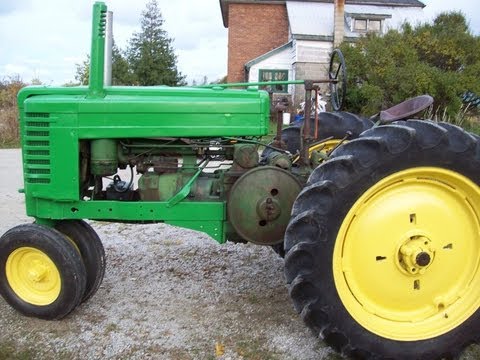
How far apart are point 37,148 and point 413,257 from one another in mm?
2330

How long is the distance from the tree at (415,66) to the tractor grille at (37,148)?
1210 cm

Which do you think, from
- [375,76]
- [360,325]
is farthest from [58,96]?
[375,76]

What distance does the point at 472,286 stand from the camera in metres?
2.92

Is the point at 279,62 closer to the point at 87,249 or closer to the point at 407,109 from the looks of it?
the point at 407,109

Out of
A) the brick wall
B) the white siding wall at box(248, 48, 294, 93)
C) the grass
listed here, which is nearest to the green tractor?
the grass

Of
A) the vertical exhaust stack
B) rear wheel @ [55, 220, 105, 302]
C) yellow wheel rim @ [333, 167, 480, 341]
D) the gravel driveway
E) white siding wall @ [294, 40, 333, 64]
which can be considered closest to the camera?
yellow wheel rim @ [333, 167, 480, 341]

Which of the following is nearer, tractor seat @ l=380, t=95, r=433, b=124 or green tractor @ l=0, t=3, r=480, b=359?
green tractor @ l=0, t=3, r=480, b=359

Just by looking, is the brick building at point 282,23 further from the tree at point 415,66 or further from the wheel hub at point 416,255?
the wheel hub at point 416,255

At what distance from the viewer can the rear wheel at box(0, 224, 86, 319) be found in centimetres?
A: 331

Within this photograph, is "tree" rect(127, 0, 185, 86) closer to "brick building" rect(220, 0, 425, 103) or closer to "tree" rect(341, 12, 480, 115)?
"brick building" rect(220, 0, 425, 103)

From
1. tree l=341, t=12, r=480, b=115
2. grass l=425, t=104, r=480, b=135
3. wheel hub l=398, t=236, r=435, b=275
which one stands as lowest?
wheel hub l=398, t=236, r=435, b=275

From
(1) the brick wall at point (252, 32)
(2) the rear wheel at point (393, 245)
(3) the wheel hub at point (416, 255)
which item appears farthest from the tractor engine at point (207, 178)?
(1) the brick wall at point (252, 32)

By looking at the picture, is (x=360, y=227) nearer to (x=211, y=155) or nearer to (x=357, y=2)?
(x=211, y=155)

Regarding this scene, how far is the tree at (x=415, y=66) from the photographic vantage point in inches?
582
